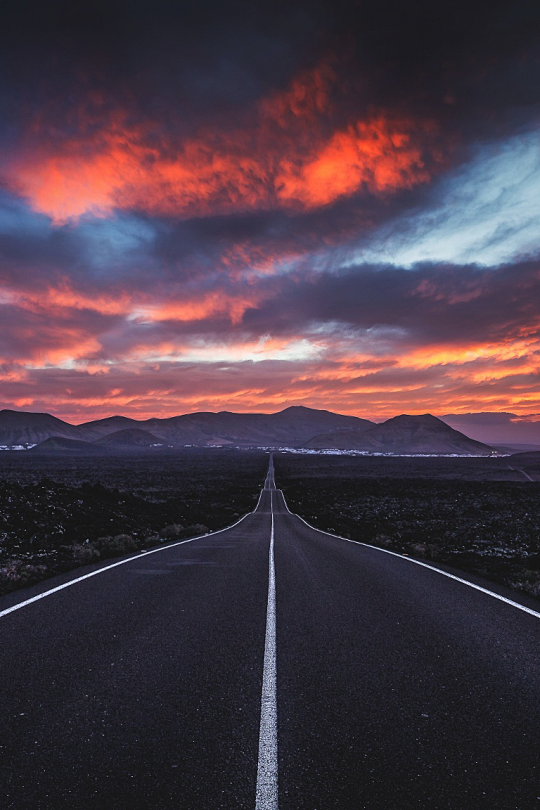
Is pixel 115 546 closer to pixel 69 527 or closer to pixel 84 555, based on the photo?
pixel 84 555

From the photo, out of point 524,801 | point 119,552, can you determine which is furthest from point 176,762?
point 119,552

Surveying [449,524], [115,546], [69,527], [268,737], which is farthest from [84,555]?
[449,524]

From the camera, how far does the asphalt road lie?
129 inches

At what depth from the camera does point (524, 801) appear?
3.14m

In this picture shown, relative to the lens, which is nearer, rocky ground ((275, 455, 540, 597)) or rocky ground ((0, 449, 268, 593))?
rocky ground ((0, 449, 268, 593))

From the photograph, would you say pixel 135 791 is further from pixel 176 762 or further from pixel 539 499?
pixel 539 499

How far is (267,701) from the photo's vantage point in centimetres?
460

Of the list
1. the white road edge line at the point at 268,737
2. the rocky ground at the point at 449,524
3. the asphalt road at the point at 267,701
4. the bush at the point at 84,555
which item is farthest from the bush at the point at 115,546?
the rocky ground at the point at 449,524

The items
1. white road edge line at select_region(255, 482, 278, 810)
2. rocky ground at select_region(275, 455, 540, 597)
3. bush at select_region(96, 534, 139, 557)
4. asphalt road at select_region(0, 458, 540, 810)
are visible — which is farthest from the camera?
bush at select_region(96, 534, 139, 557)

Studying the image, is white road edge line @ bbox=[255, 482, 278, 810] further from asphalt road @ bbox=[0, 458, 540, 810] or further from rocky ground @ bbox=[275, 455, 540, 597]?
rocky ground @ bbox=[275, 455, 540, 597]

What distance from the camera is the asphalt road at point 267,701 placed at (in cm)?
328

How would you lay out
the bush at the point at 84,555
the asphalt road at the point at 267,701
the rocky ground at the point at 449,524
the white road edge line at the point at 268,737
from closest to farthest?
1. the white road edge line at the point at 268,737
2. the asphalt road at the point at 267,701
3. the bush at the point at 84,555
4. the rocky ground at the point at 449,524

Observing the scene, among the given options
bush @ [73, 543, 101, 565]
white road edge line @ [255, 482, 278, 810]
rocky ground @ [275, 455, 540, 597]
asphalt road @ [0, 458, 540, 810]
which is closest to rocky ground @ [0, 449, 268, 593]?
bush @ [73, 543, 101, 565]

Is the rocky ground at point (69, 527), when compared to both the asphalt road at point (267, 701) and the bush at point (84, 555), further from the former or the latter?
the asphalt road at point (267, 701)
